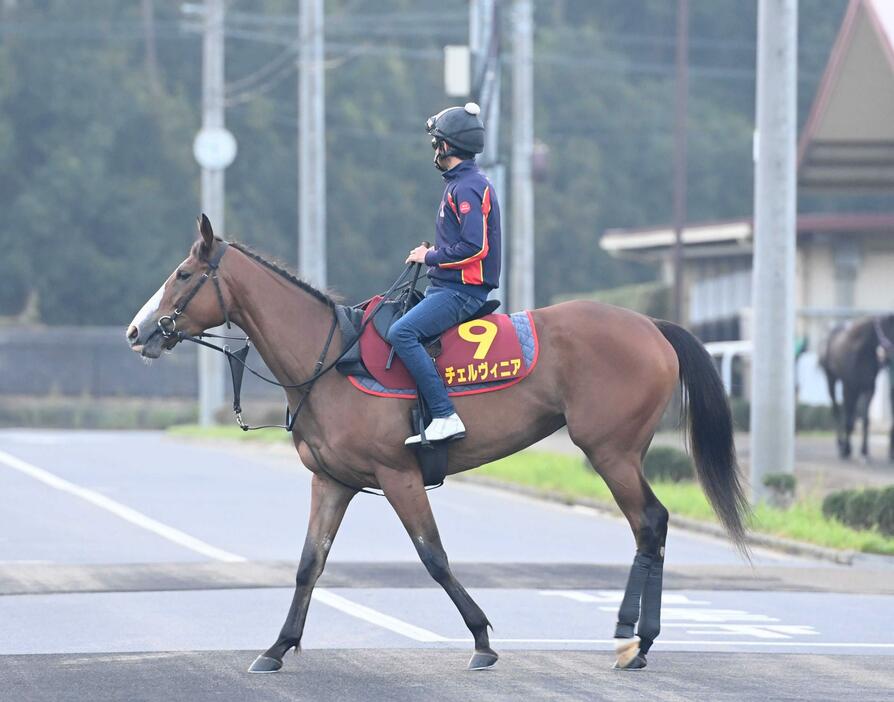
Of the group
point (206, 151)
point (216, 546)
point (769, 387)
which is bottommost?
point (216, 546)

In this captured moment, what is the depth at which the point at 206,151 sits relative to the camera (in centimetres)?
3662

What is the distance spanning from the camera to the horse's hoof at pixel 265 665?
967 centimetres

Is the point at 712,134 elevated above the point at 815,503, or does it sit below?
above

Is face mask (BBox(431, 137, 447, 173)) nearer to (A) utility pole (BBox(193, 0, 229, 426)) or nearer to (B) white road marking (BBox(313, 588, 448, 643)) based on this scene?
(B) white road marking (BBox(313, 588, 448, 643))

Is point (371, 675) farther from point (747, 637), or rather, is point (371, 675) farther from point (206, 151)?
point (206, 151)

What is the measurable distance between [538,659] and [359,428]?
1.58 m

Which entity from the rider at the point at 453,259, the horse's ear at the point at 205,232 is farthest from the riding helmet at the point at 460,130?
the horse's ear at the point at 205,232

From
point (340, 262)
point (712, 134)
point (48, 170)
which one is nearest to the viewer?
point (48, 170)

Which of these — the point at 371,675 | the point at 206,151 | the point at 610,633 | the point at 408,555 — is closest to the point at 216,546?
the point at 408,555

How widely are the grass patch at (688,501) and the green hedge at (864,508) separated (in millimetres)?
90

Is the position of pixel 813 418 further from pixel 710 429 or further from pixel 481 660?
pixel 481 660

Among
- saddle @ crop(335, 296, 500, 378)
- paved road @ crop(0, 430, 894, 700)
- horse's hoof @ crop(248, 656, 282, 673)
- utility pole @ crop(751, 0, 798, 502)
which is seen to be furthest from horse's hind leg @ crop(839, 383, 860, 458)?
horse's hoof @ crop(248, 656, 282, 673)

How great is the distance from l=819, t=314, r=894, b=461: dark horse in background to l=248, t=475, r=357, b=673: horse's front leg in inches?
556

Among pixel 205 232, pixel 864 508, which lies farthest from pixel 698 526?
pixel 205 232
